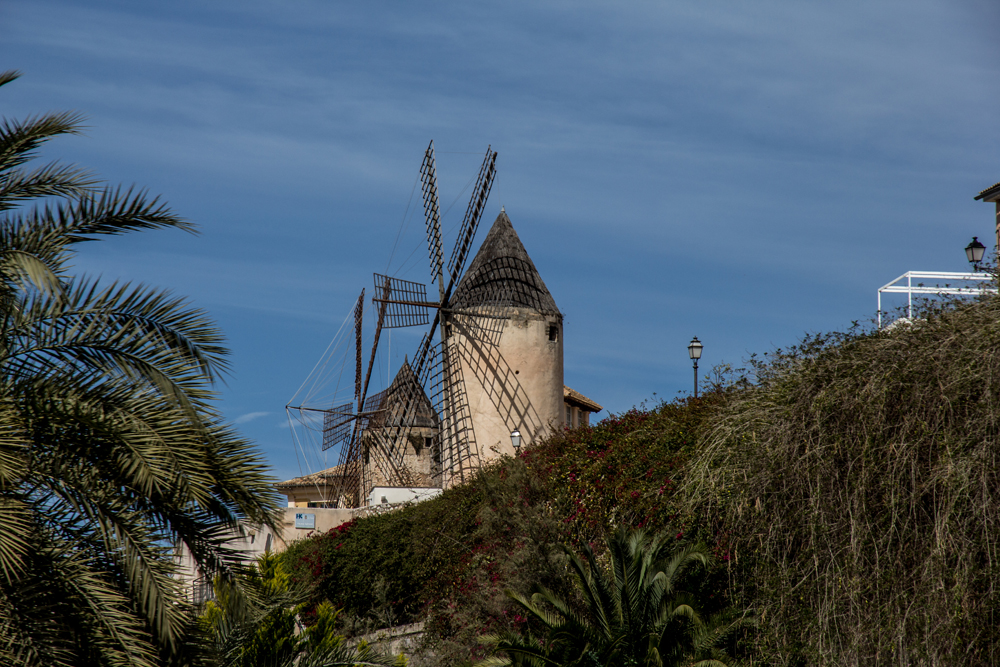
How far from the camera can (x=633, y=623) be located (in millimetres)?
9969

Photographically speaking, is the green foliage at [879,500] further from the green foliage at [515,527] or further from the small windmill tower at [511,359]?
the small windmill tower at [511,359]

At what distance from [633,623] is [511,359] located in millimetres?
13741

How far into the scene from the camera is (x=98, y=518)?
7078 mm

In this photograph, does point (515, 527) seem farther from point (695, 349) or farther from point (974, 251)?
point (974, 251)

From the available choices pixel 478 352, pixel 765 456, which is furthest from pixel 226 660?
pixel 478 352

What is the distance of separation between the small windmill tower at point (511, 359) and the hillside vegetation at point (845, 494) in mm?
10610

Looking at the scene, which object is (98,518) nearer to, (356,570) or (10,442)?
(10,442)

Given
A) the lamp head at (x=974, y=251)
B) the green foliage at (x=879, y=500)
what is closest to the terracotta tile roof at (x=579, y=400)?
the lamp head at (x=974, y=251)

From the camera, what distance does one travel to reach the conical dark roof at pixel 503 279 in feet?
78.9

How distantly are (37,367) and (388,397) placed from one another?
22.3 m

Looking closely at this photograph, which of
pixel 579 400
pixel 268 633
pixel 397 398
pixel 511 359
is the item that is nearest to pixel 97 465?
pixel 268 633

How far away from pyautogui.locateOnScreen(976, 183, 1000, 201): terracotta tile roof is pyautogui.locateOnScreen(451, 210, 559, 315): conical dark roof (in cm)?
947

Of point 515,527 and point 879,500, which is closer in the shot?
point 879,500

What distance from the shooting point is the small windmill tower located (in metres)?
23.3
